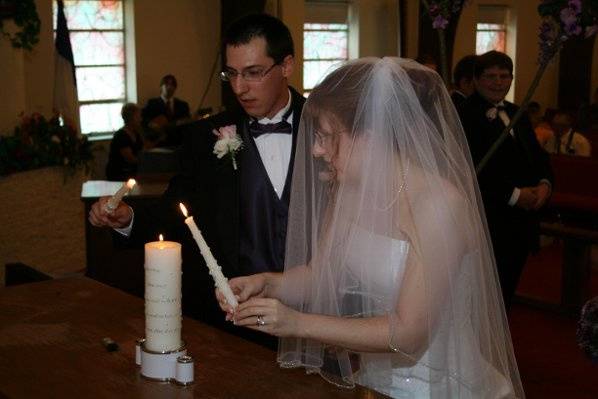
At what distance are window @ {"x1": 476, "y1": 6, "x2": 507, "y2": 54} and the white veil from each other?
14651 mm

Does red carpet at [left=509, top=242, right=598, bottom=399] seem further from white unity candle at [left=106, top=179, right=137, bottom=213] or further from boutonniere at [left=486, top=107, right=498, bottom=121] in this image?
white unity candle at [left=106, top=179, right=137, bottom=213]

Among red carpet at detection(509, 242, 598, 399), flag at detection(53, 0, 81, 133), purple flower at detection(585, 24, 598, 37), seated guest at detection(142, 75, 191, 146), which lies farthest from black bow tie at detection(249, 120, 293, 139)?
seated guest at detection(142, 75, 191, 146)

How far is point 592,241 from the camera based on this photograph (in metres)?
6.88

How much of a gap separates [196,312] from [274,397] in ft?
5.24

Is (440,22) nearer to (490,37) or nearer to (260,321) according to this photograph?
(260,321)

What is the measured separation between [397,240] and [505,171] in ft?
8.74

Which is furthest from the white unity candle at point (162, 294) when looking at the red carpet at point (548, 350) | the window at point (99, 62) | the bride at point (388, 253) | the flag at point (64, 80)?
the window at point (99, 62)

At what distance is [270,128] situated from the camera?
3.76 m

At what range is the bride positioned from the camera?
8.29ft

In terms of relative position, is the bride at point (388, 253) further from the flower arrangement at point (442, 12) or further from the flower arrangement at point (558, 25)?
the flower arrangement at point (442, 12)

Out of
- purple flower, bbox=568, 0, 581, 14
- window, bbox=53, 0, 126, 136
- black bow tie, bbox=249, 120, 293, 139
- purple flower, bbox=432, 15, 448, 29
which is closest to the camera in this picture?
black bow tie, bbox=249, 120, 293, 139

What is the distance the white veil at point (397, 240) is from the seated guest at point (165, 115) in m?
8.90

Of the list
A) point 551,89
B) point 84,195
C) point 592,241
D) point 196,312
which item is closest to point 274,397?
point 196,312

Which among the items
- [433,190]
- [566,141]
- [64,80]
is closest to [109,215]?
[433,190]
